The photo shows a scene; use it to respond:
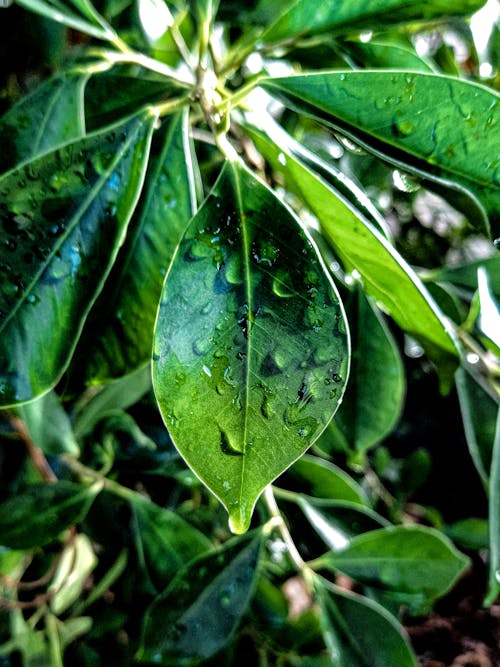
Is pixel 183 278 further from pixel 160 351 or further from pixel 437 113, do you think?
pixel 437 113

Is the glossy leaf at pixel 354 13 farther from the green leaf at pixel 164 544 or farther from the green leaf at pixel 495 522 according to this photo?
the green leaf at pixel 164 544

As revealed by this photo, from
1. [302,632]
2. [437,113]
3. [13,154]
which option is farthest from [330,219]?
[302,632]

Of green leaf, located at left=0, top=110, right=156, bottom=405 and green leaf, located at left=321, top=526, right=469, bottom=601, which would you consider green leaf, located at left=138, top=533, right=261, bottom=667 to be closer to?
green leaf, located at left=321, top=526, right=469, bottom=601

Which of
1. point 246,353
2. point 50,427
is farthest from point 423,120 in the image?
point 50,427

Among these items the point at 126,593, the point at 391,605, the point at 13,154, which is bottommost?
the point at 391,605

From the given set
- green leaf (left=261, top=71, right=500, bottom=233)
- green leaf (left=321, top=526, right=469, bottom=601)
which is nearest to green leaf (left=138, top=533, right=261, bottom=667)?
green leaf (left=321, top=526, right=469, bottom=601)

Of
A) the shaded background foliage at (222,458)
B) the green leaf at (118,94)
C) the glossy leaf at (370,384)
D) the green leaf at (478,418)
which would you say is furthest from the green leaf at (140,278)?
the green leaf at (478,418)

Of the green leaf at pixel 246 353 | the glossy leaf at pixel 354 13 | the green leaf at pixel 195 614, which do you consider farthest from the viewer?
the green leaf at pixel 195 614
